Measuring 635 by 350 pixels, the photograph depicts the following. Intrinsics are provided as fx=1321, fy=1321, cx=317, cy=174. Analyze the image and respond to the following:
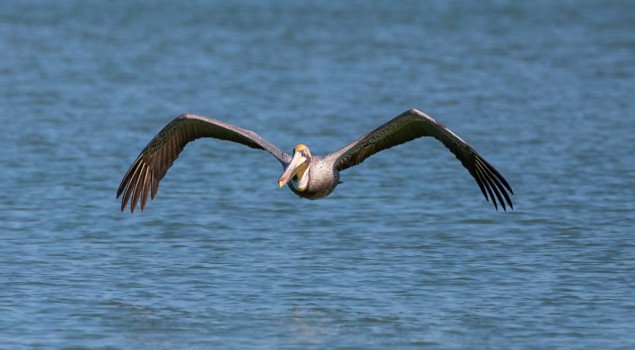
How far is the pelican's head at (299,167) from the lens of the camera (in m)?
12.8

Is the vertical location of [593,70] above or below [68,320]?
above

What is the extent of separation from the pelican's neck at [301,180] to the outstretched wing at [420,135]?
1.60 feet

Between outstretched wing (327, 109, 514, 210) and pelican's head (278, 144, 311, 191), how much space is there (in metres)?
0.51

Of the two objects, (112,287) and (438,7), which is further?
(438,7)

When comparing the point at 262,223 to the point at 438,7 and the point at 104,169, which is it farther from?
the point at 438,7

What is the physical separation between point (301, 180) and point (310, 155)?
294mm

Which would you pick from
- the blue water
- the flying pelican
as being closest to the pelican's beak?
the flying pelican

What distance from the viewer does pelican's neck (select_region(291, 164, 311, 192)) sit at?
13328 mm

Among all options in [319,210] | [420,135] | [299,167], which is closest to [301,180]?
[299,167]

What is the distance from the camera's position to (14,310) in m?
12.4

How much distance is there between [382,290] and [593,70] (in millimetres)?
20836

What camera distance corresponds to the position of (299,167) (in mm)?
13195

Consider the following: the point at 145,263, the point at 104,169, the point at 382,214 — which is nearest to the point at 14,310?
the point at 145,263

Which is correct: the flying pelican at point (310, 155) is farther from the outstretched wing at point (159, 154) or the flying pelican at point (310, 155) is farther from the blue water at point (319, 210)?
the blue water at point (319, 210)
